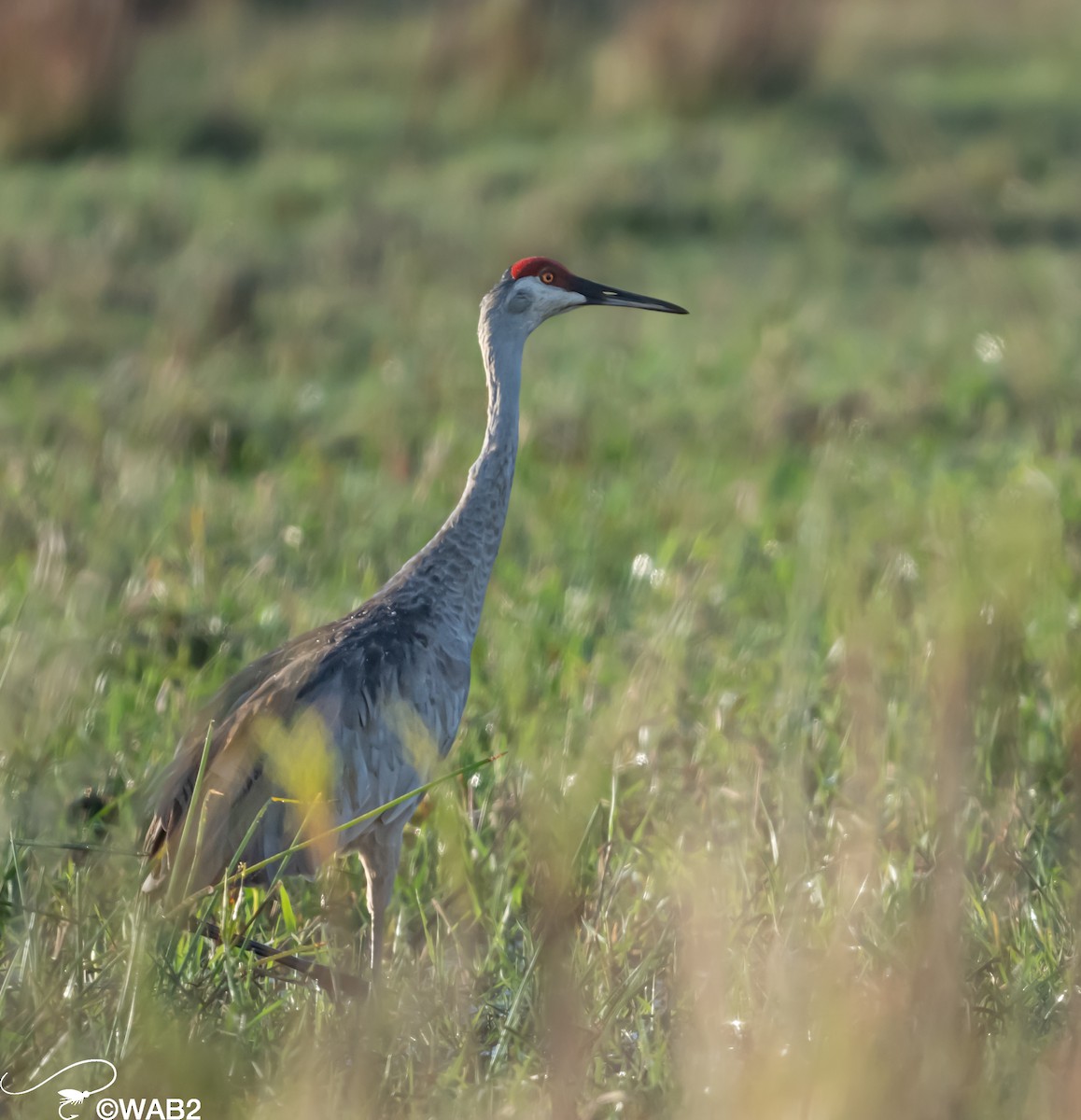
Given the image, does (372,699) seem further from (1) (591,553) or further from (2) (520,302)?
(1) (591,553)

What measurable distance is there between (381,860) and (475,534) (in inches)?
26.5

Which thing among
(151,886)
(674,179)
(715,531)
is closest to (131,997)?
(151,886)

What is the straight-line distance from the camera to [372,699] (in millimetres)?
3205

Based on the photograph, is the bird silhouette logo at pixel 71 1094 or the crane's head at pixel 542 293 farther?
the crane's head at pixel 542 293

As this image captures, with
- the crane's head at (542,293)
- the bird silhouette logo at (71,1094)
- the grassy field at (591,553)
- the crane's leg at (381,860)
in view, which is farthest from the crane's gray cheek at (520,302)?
the bird silhouette logo at (71,1094)

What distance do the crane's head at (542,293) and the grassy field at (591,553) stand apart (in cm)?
69

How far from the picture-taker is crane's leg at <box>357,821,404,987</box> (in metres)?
3.10

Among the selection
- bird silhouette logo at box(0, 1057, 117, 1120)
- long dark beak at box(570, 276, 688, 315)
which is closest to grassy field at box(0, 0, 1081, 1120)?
bird silhouette logo at box(0, 1057, 117, 1120)

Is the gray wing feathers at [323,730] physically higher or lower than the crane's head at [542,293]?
lower

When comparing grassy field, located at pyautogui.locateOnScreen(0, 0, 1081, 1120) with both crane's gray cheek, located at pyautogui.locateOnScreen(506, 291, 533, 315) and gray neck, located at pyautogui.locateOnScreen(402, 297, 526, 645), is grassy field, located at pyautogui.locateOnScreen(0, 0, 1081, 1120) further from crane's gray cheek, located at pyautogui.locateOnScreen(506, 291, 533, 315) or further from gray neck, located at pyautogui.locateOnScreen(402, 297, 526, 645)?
crane's gray cheek, located at pyautogui.locateOnScreen(506, 291, 533, 315)

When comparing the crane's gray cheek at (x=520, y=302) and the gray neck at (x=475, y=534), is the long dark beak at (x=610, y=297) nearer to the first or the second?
the crane's gray cheek at (x=520, y=302)

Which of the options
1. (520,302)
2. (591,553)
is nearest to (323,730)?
(520,302)

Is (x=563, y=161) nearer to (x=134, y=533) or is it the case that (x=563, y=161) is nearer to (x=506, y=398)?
(x=134, y=533)

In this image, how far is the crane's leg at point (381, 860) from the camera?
3098 millimetres
